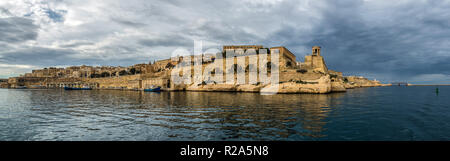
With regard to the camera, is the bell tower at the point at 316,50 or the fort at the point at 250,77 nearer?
the fort at the point at 250,77

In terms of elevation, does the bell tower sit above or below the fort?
above

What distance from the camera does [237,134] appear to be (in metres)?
7.36

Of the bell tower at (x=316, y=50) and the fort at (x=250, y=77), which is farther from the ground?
the bell tower at (x=316, y=50)

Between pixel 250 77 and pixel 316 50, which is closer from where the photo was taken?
pixel 250 77

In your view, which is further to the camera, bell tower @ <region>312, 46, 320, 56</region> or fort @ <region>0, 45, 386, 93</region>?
bell tower @ <region>312, 46, 320, 56</region>

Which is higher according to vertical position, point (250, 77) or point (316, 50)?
point (316, 50)

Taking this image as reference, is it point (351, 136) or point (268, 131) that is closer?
point (351, 136)
